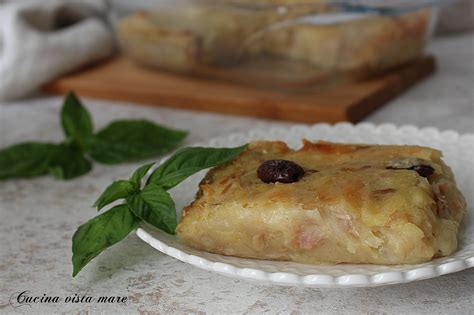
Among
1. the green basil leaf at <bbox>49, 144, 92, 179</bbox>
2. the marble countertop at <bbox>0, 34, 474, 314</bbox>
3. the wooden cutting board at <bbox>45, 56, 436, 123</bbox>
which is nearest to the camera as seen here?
the marble countertop at <bbox>0, 34, 474, 314</bbox>

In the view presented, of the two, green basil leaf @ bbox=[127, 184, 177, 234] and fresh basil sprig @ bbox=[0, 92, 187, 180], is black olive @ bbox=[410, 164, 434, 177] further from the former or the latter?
fresh basil sprig @ bbox=[0, 92, 187, 180]

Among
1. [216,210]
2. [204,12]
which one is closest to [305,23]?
[204,12]

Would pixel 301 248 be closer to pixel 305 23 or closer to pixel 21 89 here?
pixel 305 23

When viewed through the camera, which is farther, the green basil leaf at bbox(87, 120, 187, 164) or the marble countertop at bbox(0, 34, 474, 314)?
the green basil leaf at bbox(87, 120, 187, 164)

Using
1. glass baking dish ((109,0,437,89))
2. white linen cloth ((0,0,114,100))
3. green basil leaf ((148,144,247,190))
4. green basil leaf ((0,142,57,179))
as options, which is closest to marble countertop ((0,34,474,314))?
green basil leaf ((0,142,57,179))

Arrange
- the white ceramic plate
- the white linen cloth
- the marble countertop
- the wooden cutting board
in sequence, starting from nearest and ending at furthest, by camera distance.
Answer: the white ceramic plate < the marble countertop < the wooden cutting board < the white linen cloth

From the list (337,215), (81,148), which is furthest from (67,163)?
(337,215)

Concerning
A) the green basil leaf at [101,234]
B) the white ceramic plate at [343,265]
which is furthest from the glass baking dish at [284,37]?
the green basil leaf at [101,234]

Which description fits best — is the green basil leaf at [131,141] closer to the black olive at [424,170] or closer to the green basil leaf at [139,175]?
the green basil leaf at [139,175]
